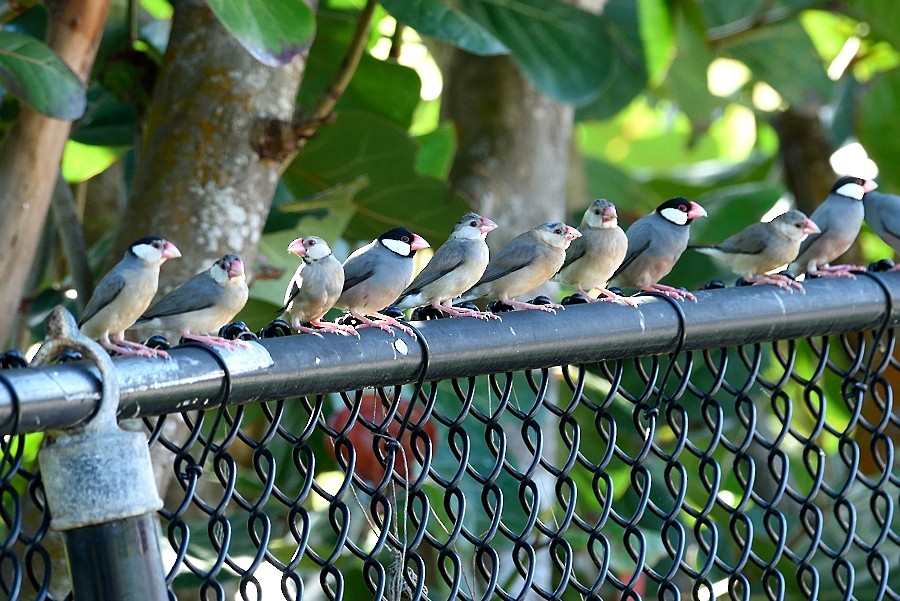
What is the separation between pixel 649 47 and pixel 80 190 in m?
2.24

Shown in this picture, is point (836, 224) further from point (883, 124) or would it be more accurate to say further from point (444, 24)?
point (883, 124)

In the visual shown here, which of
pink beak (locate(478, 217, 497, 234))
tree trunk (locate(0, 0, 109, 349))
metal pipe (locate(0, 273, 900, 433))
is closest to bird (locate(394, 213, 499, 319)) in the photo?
pink beak (locate(478, 217, 497, 234))

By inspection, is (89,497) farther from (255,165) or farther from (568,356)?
(255,165)

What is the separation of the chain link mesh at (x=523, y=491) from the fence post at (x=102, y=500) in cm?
7

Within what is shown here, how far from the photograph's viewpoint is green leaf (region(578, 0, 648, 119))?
5230mm

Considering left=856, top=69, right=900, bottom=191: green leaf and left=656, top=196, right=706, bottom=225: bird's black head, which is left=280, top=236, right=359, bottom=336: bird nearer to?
left=656, top=196, right=706, bottom=225: bird's black head

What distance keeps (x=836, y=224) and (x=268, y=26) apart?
1.62 metres

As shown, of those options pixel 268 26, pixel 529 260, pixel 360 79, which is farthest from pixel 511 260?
pixel 360 79

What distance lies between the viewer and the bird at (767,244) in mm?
3114

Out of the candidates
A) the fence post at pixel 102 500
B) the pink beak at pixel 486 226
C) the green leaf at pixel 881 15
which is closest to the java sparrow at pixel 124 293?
the pink beak at pixel 486 226

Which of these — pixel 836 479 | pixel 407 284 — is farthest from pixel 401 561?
pixel 836 479

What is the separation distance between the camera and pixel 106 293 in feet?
7.82

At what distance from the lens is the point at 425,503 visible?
1.65 metres

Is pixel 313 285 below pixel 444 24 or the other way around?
below
